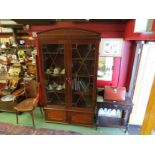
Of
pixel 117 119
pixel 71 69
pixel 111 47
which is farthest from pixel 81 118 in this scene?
pixel 111 47

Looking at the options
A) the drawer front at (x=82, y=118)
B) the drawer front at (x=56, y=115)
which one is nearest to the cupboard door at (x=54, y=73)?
the drawer front at (x=56, y=115)

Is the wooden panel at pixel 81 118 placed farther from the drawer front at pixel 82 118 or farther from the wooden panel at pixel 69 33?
the wooden panel at pixel 69 33

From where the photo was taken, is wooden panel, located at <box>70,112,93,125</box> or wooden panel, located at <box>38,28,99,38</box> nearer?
A: wooden panel, located at <box>38,28,99,38</box>

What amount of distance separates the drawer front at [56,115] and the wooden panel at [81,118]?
0.19 meters

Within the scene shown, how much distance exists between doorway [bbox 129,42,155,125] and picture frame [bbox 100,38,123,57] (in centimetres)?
42

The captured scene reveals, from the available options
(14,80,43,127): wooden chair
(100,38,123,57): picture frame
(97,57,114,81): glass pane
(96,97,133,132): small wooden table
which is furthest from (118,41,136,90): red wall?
(14,80,43,127): wooden chair

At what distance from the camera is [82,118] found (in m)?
2.69

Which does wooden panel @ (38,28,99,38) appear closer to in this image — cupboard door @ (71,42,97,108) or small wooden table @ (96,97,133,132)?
cupboard door @ (71,42,97,108)

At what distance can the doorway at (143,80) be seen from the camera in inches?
92.7

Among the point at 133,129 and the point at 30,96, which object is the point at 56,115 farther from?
the point at 133,129

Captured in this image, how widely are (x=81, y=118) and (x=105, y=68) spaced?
1178mm

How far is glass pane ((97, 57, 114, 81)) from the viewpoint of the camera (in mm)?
2629
